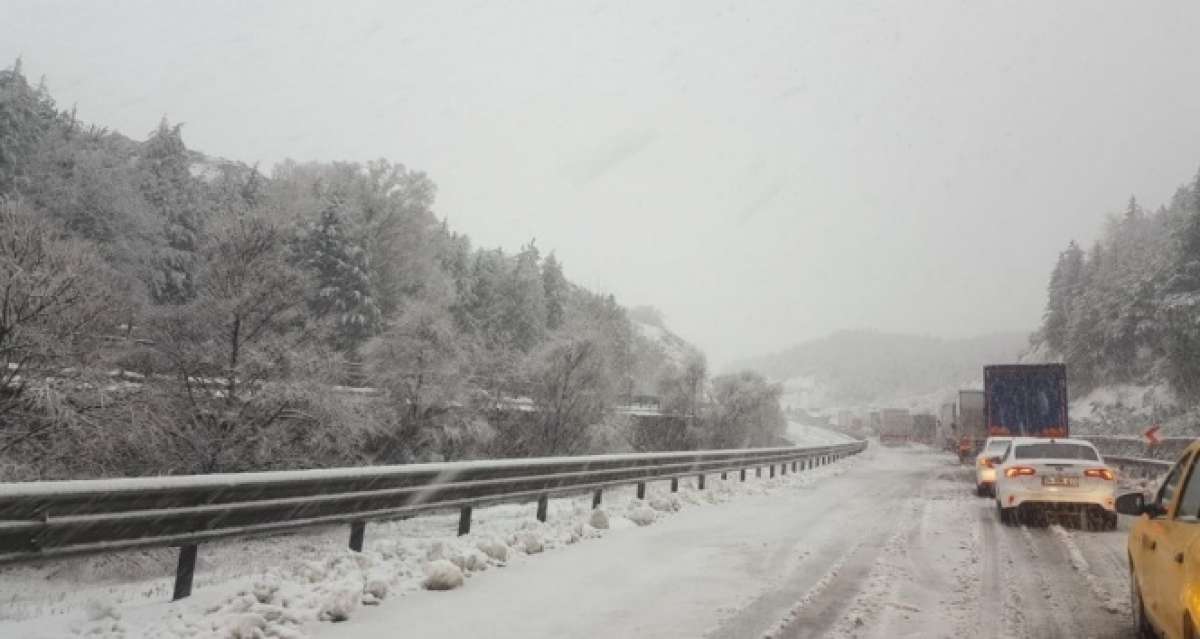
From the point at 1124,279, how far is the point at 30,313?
78.2 meters

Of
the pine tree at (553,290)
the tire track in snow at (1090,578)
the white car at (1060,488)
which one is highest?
the pine tree at (553,290)

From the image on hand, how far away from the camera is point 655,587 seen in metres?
7.10

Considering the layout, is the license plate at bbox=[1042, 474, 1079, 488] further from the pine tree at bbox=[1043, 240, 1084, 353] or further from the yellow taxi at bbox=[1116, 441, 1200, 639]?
the pine tree at bbox=[1043, 240, 1084, 353]

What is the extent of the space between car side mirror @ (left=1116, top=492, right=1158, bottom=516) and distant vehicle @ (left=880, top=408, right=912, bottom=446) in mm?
84374

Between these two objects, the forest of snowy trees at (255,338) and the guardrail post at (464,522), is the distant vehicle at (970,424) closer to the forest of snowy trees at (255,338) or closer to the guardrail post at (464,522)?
the forest of snowy trees at (255,338)

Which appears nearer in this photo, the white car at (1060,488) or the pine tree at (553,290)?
the white car at (1060,488)

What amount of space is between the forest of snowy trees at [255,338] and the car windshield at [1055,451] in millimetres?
20861

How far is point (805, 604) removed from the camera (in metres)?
6.38

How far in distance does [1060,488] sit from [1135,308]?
63.8 metres

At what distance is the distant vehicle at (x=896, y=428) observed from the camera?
274 feet

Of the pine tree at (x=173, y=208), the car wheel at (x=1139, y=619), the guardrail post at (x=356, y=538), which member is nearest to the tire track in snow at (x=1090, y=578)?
the car wheel at (x=1139, y=619)

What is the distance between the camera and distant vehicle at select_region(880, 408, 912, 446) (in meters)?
83.6

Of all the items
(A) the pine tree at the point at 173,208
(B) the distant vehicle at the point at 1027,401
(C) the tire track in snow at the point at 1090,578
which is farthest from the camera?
(A) the pine tree at the point at 173,208

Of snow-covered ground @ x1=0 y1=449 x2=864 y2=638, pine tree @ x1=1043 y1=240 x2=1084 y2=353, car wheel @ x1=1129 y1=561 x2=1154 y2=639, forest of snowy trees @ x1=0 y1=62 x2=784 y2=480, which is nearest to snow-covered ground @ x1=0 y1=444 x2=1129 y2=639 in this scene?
snow-covered ground @ x1=0 y1=449 x2=864 y2=638
